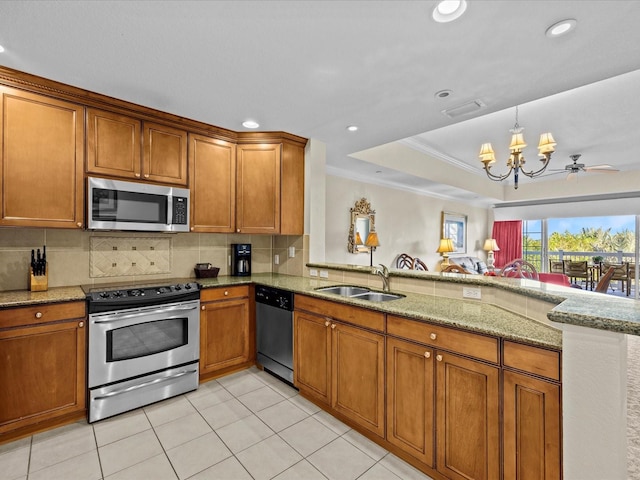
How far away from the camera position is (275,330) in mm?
2904

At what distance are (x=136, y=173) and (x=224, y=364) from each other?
1894mm

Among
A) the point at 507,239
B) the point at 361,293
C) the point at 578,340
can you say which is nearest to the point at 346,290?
the point at 361,293

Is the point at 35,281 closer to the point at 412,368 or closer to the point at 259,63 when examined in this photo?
→ the point at 259,63

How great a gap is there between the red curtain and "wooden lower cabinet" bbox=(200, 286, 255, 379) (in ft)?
27.7

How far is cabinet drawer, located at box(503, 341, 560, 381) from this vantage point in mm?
1274

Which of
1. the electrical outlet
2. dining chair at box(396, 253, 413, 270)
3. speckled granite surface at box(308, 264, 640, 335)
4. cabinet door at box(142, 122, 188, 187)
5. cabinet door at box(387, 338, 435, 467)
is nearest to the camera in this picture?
speckled granite surface at box(308, 264, 640, 335)

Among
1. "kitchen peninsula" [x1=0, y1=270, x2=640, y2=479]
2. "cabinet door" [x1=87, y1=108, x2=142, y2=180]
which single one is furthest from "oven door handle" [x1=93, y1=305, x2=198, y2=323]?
"cabinet door" [x1=87, y1=108, x2=142, y2=180]

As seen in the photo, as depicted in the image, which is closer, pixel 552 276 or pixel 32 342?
pixel 32 342

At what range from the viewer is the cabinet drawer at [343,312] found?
79.1 inches

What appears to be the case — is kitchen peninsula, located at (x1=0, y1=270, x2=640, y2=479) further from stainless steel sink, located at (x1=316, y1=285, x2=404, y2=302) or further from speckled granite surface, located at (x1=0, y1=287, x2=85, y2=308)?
stainless steel sink, located at (x1=316, y1=285, x2=404, y2=302)

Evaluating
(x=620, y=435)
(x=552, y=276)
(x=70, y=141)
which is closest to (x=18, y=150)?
(x=70, y=141)

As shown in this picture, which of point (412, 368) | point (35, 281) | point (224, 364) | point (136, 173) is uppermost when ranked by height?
point (136, 173)

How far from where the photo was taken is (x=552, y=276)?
4.66m

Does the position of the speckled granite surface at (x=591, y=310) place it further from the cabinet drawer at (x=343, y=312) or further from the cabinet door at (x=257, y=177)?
the cabinet door at (x=257, y=177)
